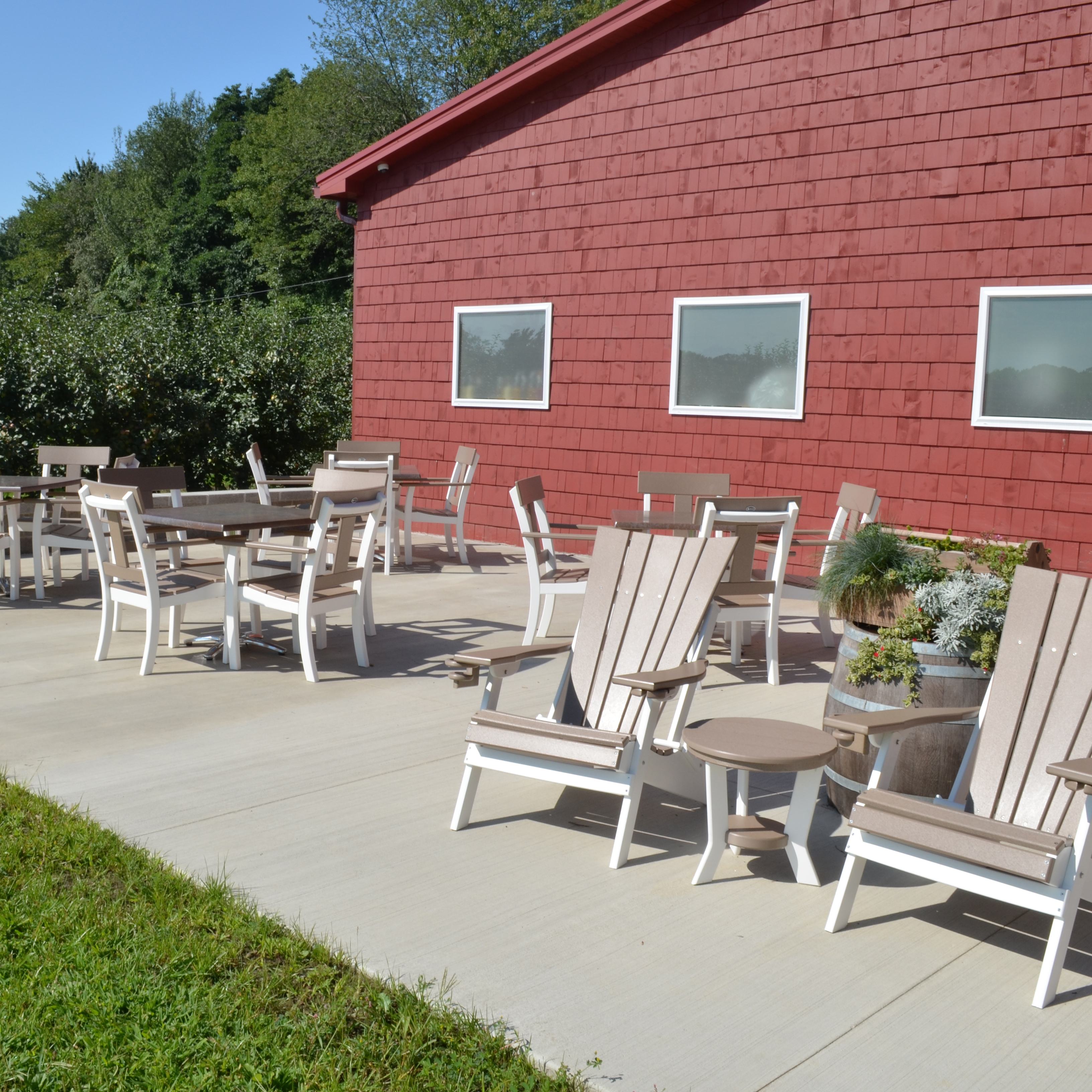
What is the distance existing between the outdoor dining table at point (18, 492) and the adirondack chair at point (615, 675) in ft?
15.1

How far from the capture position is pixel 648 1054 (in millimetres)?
2580

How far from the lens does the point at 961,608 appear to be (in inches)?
152

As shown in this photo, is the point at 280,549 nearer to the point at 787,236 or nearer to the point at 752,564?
the point at 752,564

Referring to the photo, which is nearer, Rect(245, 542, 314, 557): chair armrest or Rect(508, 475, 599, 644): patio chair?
Rect(245, 542, 314, 557): chair armrest

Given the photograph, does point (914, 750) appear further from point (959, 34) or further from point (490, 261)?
point (490, 261)

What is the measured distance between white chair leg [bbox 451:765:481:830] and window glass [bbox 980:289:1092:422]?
6327 millimetres

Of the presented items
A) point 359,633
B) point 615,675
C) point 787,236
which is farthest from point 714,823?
point 787,236

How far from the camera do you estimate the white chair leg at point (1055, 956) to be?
285cm

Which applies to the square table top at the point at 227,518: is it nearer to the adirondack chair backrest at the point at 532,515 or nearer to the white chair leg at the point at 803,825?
the adirondack chair backrest at the point at 532,515

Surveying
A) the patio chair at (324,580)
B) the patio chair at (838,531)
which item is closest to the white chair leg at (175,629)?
the patio chair at (324,580)

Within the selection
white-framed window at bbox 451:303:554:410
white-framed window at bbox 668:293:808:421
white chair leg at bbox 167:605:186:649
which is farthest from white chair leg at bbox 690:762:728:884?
white-framed window at bbox 451:303:554:410

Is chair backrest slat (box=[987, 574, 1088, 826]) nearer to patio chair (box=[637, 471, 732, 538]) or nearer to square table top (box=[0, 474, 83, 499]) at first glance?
patio chair (box=[637, 471, 732, 538])

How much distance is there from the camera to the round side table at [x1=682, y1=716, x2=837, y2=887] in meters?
3.46

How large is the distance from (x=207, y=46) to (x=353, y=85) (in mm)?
17152
